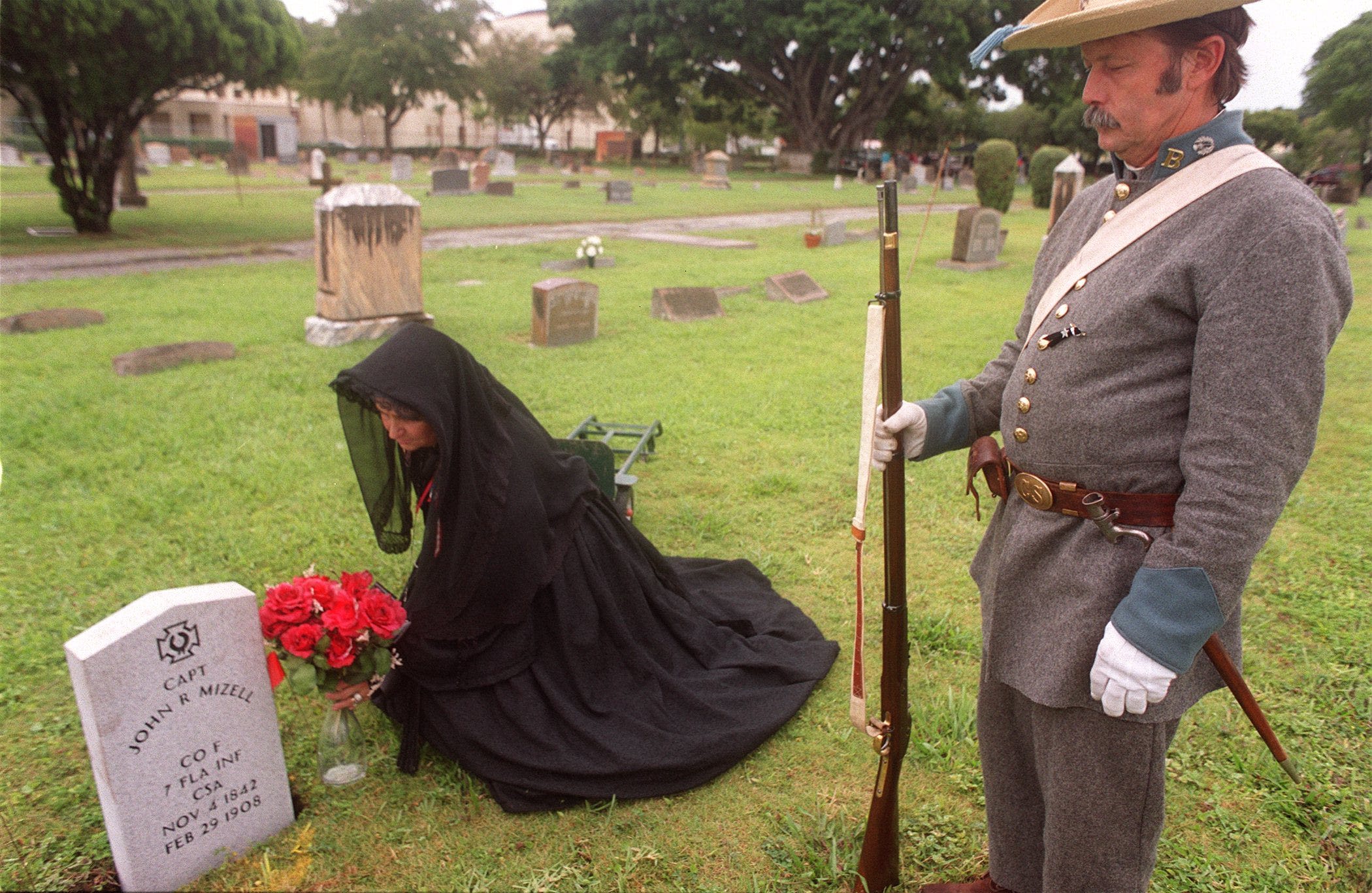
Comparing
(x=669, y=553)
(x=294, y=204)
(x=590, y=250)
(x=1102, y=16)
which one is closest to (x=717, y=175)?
(x=294, y=204)

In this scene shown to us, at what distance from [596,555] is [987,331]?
818 centimetres

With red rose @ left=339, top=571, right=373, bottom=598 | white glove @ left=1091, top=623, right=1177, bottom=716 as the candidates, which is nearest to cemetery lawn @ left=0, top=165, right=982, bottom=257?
red rose @ left=339, top=571, right=373, bottom=598

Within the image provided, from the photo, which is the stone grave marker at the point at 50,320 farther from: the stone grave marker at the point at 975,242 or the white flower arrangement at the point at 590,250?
the stone grave marker at the point at 975,242

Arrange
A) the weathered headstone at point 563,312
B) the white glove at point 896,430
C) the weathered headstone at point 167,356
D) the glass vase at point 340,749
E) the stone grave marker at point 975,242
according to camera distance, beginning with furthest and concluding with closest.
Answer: the stone grave marker at point 975,242 < the weathered headstone at point 563,312 < the weathered headstone at point 167,356 < the glass vase at point 340,749 < the white glove at point 896,430

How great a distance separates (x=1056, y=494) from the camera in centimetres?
192

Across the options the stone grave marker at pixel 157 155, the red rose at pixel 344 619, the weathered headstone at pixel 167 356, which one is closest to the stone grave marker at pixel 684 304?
the weathered headstone at pixel 167 356

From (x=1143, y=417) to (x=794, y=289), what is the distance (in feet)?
Answer: 34.3

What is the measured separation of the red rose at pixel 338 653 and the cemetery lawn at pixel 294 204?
35.2 feet

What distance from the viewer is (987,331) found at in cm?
1045

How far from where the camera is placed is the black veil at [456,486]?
2863 millimetres

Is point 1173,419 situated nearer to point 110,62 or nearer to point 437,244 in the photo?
point 437,244

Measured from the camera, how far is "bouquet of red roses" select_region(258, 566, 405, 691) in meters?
2.78

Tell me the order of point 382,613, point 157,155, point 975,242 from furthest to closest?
point 157,155 < point 975,242 < point 382,613

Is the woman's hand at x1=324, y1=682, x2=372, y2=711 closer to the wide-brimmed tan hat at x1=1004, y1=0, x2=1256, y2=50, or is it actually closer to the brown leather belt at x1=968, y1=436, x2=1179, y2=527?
the brown leather belt at x1=968, y1=436, x2=1179, y2=527
